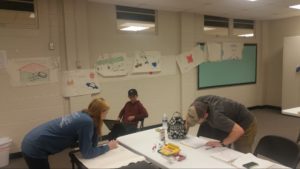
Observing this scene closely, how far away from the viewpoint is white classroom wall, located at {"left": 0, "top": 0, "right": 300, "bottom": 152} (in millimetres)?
3900

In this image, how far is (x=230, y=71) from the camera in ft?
21.6

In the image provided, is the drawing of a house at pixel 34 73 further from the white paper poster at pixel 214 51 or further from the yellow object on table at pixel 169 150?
the white paper poster at pixel 214 51

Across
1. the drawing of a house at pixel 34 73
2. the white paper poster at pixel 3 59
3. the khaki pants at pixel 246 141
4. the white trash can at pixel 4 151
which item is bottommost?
the white trash can at pixel 4 151

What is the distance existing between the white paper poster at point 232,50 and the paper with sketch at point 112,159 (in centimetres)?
479

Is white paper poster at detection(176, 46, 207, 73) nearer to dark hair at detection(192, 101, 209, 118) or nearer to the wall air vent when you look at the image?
the wall air vent

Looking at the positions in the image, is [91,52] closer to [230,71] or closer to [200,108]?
[200,108]

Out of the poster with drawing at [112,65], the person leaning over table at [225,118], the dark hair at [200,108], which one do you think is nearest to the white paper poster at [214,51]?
the poster with drawing at [112,65]

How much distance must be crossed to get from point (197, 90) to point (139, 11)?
2.25 meters

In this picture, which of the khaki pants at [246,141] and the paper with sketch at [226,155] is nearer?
the paper with sketch at [226,155]

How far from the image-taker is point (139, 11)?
5012 mm

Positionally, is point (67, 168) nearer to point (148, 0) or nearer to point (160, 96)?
point (160, 96)

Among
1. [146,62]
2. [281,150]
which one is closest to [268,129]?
[146,62]

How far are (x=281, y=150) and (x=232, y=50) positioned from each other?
4.68 metres

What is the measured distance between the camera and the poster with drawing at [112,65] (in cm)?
462
